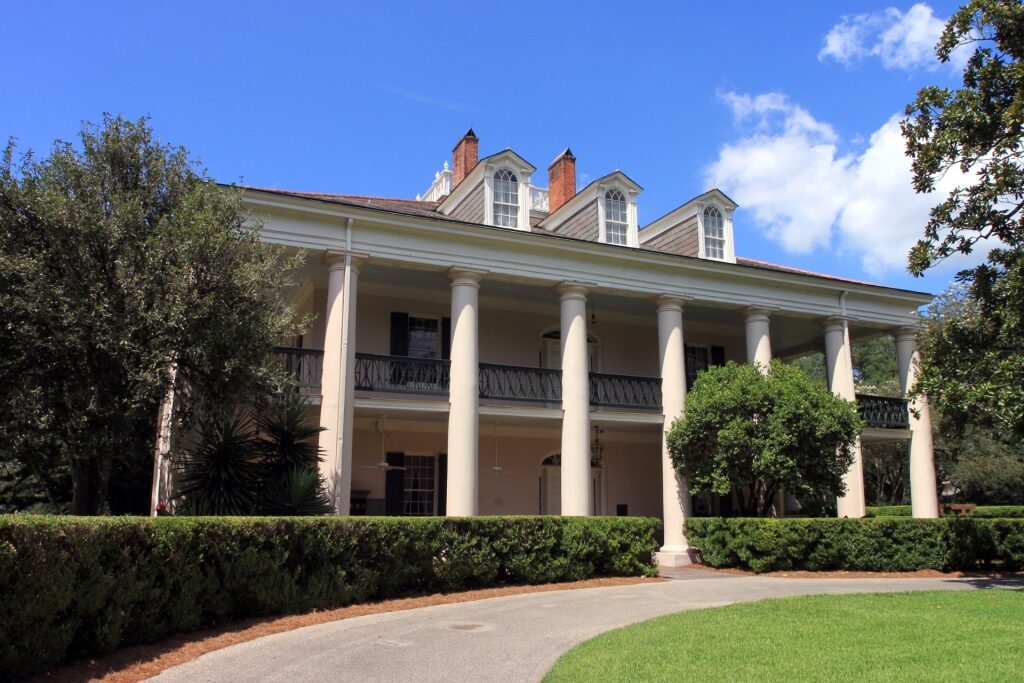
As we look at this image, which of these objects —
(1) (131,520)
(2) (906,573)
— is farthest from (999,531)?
(1) (131,520)

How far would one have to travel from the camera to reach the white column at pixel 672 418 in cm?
1884

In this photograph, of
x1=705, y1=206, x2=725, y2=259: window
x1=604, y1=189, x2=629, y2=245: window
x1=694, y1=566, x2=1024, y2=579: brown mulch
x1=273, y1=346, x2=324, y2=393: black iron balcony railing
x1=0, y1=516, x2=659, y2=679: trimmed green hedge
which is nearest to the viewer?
x1=0, y1=516, x2=659, y2=679: trimmed green hedge

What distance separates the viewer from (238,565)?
978 centimetres

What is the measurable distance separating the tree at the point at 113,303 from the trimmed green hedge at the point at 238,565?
244 centimetres

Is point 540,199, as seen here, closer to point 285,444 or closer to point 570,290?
point 570,290

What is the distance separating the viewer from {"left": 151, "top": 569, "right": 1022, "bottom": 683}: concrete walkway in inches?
294

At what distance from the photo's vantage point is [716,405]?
17922 mm

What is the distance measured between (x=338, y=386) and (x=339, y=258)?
2627mm

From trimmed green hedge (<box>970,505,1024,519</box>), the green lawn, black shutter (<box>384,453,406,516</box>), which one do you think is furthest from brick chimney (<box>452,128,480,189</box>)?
trimmed green hedge (<box>970,505,1024,519</box>)

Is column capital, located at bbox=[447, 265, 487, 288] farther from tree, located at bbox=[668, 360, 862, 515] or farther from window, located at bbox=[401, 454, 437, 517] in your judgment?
tree, located at bbox=[668, 360, 862, 515]

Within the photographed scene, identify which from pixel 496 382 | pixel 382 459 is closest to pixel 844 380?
pixel 496 382

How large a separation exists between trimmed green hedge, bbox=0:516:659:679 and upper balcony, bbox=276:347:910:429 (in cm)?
514

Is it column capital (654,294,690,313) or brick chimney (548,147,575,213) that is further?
brick chimney (548,147,575,213)

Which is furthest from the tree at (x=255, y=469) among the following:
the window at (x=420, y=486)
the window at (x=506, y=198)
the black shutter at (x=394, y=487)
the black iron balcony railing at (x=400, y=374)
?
the window at (x=506, y=198)
